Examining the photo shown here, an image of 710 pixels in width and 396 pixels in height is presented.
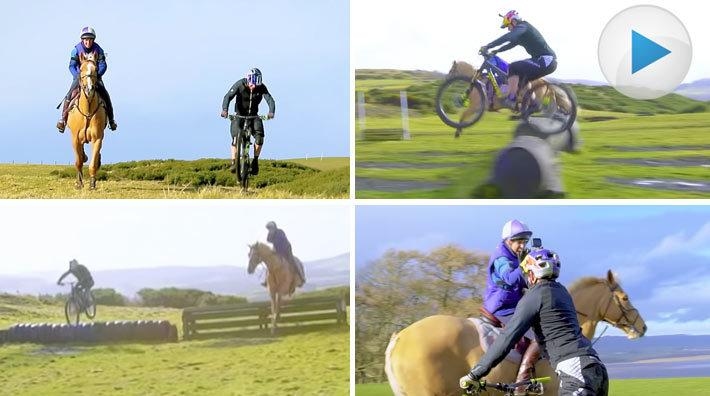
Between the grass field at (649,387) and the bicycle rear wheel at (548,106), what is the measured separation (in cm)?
205

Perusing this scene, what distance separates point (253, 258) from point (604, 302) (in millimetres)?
2764

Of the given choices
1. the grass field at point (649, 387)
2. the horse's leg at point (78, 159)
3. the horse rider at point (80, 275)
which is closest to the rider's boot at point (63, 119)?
the horse's leg at point (78, 159)

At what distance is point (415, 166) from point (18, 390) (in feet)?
11.6

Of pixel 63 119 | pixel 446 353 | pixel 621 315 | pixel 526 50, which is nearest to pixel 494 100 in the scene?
pixel 526 50

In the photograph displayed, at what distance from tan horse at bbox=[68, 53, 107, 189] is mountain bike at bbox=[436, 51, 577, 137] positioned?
105 inches

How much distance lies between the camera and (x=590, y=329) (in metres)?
9.46

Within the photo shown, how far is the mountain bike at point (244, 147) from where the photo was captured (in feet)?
34.4

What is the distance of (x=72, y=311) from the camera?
10375 millimetres

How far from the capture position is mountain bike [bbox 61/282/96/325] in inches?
408

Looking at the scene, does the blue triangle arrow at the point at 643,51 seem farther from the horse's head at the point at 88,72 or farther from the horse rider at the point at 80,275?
the horse rider at the point at 80,275

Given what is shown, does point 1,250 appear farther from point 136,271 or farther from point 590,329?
point 590,329

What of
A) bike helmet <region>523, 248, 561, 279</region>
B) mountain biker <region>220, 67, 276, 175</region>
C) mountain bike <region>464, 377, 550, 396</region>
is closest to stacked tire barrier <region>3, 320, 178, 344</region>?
mountain biker <region>220, 67, 276, 175</region>

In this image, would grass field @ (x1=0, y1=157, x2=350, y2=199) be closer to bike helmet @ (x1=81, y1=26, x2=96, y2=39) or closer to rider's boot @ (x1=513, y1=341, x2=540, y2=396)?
bike helmet @ (x1=81, y1=26, x2=96, y2=39)

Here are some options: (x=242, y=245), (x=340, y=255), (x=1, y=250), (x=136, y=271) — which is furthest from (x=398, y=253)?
(x=1, y=250)
